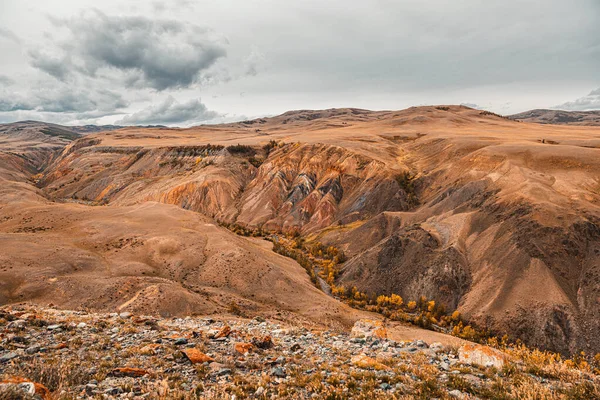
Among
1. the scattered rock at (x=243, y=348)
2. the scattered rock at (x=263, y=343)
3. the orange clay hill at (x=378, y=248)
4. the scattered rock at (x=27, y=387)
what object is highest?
the scattered rock at (x=27, y=387)

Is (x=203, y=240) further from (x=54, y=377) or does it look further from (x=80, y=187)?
(x=80, y=187)

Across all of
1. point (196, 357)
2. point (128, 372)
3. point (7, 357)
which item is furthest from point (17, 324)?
point (196, 357)

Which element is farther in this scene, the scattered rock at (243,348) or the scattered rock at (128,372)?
the scattered rock at (243,348)

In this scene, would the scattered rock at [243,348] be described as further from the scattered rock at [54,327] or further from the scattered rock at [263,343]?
the scattered rock at [54,327]

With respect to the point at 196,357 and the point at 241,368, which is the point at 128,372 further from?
the point at 241,368

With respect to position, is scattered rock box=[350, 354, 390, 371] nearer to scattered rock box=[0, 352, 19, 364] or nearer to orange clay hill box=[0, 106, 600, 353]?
scattered rock box=[0, 352, 19, 364]

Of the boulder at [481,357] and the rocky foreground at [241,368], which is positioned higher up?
the rocky foreground at [241,368]

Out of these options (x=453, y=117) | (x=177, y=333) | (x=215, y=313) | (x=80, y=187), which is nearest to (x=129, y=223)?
(x=215, y=313)

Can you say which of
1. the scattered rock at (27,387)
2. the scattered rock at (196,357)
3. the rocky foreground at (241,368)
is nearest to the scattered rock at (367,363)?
the rocky foreground at (241,368)
